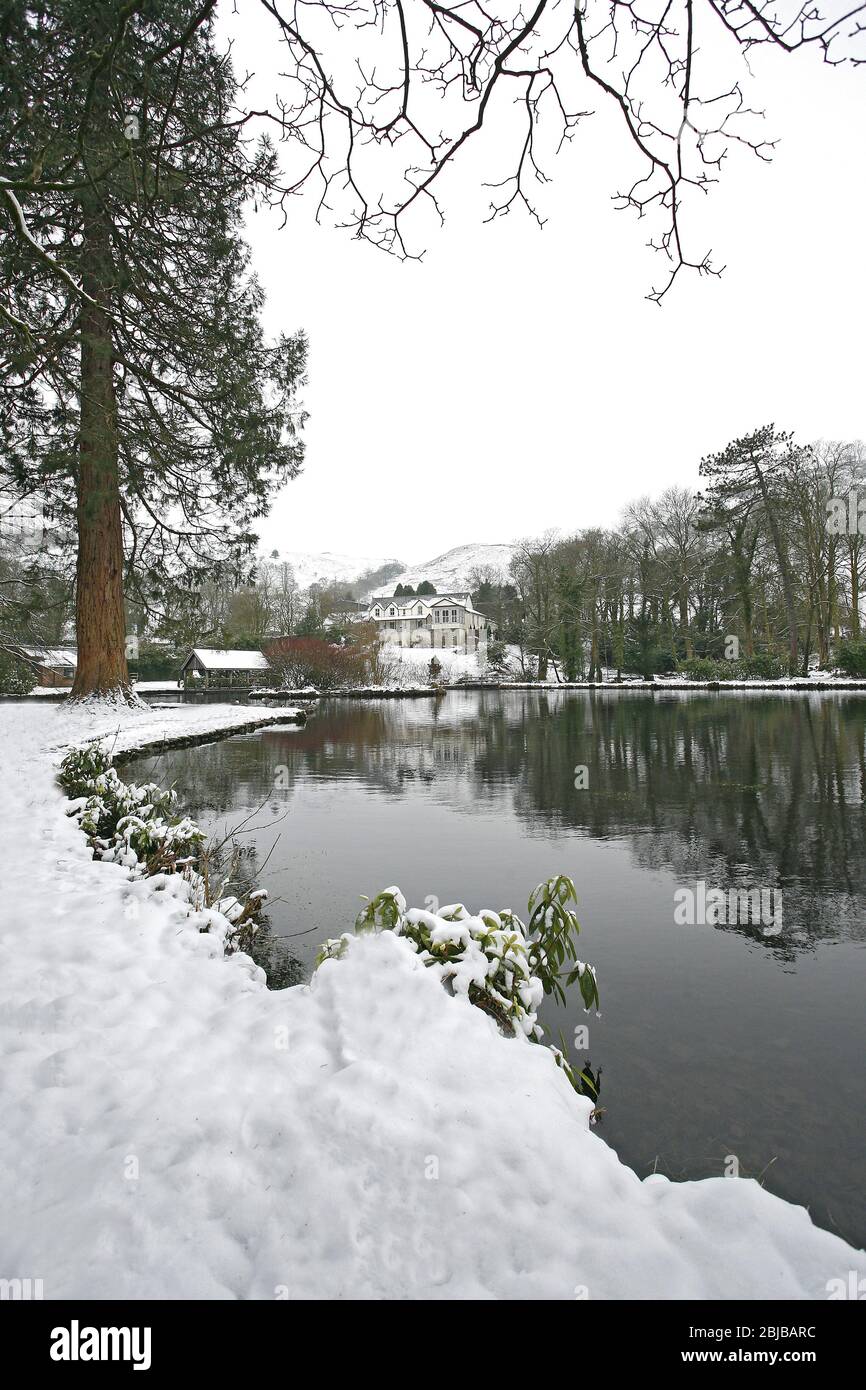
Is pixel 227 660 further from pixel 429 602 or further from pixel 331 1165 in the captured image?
pixel 331 1165

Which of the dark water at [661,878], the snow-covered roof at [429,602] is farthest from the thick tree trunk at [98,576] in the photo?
the snow-covered roof at [429,602]

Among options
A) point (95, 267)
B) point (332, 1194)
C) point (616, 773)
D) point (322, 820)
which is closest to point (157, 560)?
point (95, 267)

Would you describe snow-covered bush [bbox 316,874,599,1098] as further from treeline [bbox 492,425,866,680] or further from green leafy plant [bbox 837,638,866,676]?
green leafy plant [bbox 837,638,866,676]

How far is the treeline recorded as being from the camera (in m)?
35.3

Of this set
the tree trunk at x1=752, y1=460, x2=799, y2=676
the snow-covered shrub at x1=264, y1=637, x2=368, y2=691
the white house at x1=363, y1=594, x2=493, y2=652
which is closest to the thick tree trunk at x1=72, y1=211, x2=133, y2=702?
the snow-covered shrub at x1=264, y1=637, x2=368, y2=691

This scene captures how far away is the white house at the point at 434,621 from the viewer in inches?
3093

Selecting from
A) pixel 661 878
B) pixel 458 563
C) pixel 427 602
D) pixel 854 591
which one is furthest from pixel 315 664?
pixel 458 563

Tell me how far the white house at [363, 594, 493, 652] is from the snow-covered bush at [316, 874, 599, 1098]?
238 ft

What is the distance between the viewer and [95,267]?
8109 millimetres

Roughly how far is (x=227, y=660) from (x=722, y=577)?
106 ft

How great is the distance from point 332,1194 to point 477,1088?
0.63m

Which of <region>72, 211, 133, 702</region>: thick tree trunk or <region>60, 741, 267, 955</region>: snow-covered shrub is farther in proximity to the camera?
<region>72, 211, 133, 702</region>: thick tree trunk

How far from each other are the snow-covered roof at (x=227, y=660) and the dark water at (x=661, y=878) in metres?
31.3

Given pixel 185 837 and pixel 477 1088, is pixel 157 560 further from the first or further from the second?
pixel 477 1088
